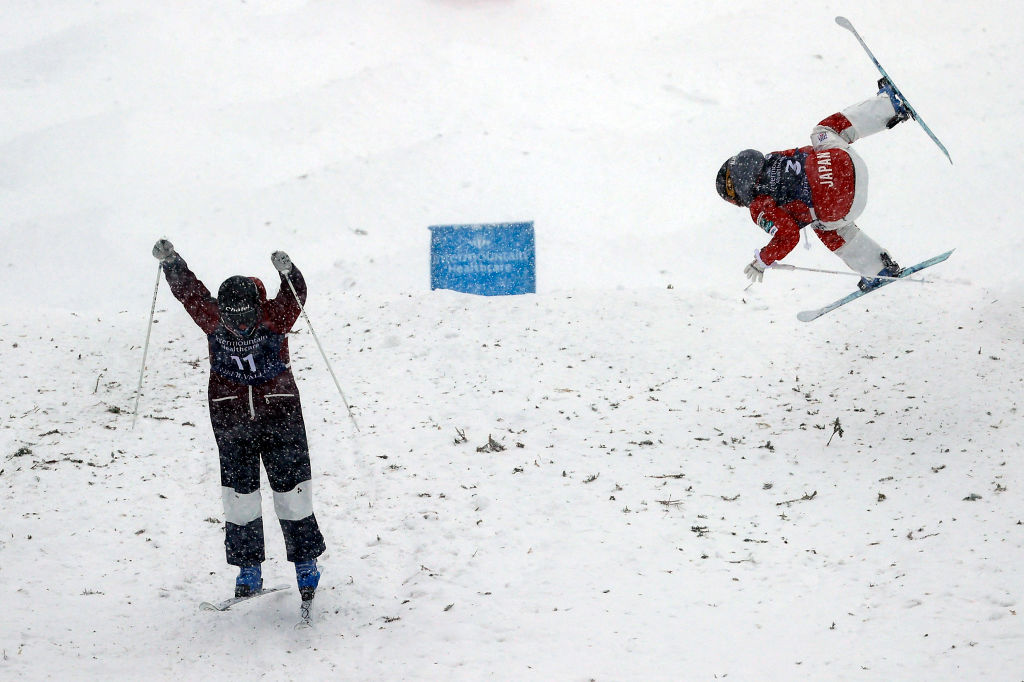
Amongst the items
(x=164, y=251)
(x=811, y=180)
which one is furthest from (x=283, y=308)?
(x=811, y=180)

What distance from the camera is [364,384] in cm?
996

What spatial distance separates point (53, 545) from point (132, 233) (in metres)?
8.01

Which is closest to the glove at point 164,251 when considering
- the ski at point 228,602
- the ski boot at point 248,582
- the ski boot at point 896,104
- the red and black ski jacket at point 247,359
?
the red and black ski jacket at point 247,359

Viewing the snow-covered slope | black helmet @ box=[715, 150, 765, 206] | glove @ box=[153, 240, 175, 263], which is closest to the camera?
the snow-covered slope

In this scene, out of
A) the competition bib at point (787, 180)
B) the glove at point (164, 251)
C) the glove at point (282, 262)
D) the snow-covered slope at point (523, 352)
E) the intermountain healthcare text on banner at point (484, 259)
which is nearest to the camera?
the snow-covered slope at point (523, 352)

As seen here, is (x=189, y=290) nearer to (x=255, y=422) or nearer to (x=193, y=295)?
(x=193, y=295)

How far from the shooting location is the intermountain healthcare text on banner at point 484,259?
37.9 ft

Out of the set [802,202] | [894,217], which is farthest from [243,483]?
[894,217]

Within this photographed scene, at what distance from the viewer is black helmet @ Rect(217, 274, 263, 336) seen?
576 centimetres

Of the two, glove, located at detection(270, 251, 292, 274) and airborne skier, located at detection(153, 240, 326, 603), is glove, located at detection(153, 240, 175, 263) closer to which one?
airborne skier, located at detection(153, 240, 326, 603)

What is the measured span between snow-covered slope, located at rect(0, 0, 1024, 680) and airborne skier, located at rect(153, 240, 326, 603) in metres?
0.49

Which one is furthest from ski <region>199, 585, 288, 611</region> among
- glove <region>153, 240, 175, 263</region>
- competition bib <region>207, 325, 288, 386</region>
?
glove <region>153, 240, 175, 263</region>

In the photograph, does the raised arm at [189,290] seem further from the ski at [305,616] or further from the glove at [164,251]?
the ski at [305,616]

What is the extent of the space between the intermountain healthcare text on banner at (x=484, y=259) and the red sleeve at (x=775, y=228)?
154 inches
